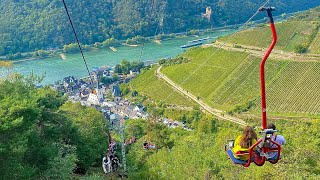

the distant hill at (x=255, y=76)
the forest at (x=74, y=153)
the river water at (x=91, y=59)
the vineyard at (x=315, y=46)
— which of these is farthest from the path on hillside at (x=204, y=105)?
the forest at (x=74, y=153)

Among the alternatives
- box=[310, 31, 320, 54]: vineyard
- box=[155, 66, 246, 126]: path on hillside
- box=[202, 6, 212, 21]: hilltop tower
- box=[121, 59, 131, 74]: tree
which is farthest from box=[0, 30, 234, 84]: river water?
box=[310, 31, 320, 54]: vineyard

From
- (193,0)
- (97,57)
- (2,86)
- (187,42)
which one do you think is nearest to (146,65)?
(97,57)

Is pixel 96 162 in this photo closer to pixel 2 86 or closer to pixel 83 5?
pixel 2 86

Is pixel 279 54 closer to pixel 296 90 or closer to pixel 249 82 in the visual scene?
pixel 249 82

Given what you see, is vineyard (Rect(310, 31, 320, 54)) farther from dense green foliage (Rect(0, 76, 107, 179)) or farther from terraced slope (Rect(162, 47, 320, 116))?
dense green foliage (Rect(0, 76, 107, 179))

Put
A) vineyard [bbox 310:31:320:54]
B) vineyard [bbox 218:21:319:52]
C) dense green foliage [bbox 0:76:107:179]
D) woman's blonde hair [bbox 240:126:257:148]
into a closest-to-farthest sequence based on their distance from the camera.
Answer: woman's blonde hair [bbox 240:126:257:148] < dense green foliage [bbox 0:76:107:179] < vineyard [bbox 310:31:320:54] < vineyard [bbox 218:21:319:52]

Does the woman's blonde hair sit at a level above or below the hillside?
above
